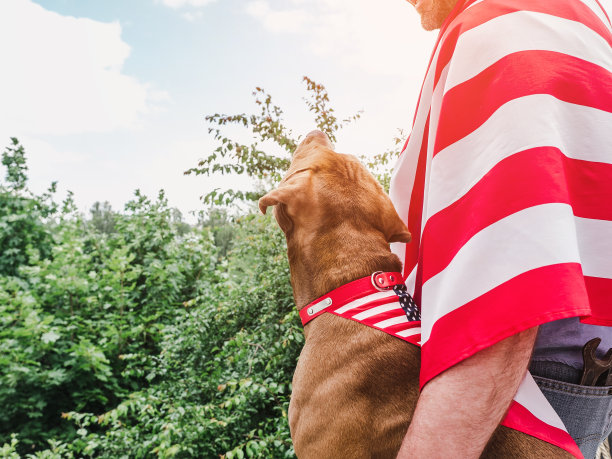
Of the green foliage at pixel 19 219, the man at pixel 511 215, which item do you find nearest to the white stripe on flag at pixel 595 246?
the man at pixel 511 215

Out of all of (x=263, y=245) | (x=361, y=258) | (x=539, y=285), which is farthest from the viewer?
(x=263, y=245)

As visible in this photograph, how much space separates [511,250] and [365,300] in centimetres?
79

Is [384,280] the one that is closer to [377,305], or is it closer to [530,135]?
[377,305]

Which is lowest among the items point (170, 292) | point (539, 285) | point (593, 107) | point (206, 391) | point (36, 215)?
point (206, 391)

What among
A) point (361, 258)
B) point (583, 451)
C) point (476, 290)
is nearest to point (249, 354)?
point (361, 258)

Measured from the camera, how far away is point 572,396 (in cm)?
113

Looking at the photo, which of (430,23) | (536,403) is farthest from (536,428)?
(430,23)

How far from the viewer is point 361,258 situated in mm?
1789

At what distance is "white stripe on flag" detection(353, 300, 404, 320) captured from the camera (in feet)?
4.89

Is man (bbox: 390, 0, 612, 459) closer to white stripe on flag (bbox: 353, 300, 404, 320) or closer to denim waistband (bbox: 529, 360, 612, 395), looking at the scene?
denim waistband (bbox: 529, 360, 612, 395)

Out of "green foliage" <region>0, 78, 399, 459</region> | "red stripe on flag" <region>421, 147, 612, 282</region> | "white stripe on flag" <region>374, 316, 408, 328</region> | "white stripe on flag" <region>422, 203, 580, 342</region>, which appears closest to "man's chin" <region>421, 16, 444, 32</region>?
"red stripe on flag" <region>421, 147, 612, 282</region>

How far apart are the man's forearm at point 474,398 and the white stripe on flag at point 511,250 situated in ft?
0.42

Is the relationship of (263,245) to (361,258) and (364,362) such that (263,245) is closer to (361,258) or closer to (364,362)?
(361,258)

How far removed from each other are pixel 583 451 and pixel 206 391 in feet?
16.2
